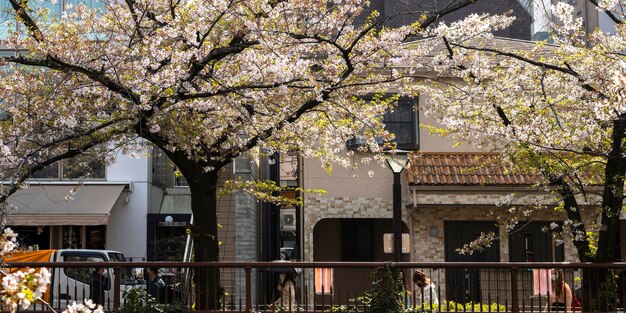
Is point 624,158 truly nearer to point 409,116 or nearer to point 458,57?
point 458,57

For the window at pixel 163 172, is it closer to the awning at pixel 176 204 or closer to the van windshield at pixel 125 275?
the awning at pixel 176 204

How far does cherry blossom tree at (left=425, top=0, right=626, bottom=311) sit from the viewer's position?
11.8 meters

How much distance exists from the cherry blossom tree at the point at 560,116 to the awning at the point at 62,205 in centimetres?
1090

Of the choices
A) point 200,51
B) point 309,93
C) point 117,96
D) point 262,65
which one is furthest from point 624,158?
point 117,96

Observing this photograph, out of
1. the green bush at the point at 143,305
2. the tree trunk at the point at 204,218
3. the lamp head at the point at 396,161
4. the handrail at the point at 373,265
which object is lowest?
the green bush at the point at 143,305

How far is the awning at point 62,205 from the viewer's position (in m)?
20.3

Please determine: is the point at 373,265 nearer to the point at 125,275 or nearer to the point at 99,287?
the point at 99,287

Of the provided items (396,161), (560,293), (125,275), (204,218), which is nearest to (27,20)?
(204,218)

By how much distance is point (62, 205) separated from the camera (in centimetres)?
2116

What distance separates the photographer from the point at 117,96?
11383 mm

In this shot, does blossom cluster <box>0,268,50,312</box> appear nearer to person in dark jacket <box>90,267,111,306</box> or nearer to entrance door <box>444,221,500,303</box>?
person in dark jacket <box>90,267,111,306</box>

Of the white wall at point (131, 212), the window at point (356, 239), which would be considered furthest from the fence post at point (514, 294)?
the white wall at point (131, 212)

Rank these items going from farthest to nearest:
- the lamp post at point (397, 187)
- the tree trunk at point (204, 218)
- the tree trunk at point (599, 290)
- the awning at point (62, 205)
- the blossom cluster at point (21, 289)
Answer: the awning at point (62, 205) → the lamp post at point (397, 187) → the tree trunk at point (204, 218) → the tree trunk at point (599, 290) → the blossom cluster at point (21, 289)

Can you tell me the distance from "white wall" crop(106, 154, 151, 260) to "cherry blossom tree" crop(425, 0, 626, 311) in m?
11.5
